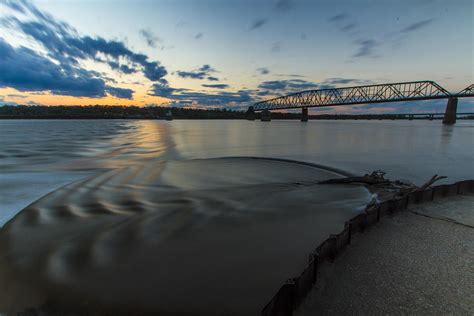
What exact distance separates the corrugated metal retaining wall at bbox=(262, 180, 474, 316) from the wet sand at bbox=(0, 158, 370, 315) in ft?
1.54

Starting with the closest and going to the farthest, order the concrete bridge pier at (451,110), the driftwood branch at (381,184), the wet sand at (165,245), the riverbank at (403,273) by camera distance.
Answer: the riverbank at (403,273), the wet sand at (165,245), the driftwood branch at (381,184), the concrete bridge pier at (451,110)

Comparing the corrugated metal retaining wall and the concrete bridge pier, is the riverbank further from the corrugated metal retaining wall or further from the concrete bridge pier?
the concrete bridge pier

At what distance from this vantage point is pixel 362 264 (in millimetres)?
3184

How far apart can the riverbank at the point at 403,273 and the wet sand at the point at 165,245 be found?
2.06 feet

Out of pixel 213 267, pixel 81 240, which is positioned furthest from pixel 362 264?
pixel 81 240

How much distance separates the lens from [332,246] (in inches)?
127

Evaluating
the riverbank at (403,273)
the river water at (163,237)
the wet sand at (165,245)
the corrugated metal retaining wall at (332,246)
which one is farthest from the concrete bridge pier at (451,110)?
the riverbank at (403,273)

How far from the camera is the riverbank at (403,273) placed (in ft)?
8.00

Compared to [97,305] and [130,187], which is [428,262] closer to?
[97,305]

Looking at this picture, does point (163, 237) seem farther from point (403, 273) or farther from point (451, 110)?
point (451, 110)

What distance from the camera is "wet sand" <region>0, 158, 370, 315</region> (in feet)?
9.28

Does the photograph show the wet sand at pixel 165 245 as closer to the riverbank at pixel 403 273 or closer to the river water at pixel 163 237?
the river water at pixel 163 237

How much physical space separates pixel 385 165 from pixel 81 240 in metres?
13.8

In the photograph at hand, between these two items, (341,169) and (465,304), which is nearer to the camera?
(465,304)
